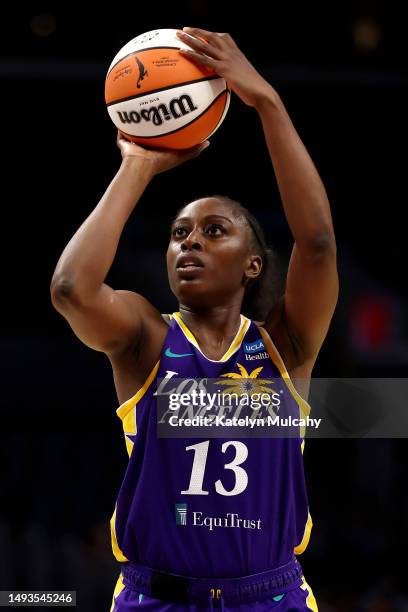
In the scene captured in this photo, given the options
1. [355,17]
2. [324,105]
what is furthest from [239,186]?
[355,17]

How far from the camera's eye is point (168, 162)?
10.0ft

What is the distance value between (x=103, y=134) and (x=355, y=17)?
8.21ft

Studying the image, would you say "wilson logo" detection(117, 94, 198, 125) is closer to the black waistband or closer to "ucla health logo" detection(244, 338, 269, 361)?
"ucla health logo" detection(244, 338, 269, 361)

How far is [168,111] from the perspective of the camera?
296 centimetres

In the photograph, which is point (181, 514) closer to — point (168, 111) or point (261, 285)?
point (261, 285)

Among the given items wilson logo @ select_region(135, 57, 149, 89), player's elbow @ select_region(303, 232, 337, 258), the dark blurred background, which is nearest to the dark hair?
player's elbow @ select_region(303, 232, 337, 258)

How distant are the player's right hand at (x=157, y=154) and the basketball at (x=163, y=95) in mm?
23

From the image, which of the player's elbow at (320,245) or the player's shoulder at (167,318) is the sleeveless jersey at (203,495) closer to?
the player's shoulder at (167,318)

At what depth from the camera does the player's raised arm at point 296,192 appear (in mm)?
2902

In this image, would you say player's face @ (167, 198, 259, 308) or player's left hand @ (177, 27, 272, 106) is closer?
player's left hand @ (177, 27, 272, 106)

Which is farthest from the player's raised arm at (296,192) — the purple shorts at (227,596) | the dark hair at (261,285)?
the purple shorts at (227,596)

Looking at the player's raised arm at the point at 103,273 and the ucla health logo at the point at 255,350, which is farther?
the ucla health logo at the point at 255,350

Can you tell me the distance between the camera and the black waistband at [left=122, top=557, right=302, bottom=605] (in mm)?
2740

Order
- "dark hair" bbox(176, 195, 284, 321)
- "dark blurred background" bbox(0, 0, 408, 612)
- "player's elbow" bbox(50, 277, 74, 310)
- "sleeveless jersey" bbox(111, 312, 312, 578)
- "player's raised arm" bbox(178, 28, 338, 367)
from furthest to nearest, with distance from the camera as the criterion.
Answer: "dark blurred background" bbox(0, 0, 408, 612) < "dark hair" bbox(176, 195, 284, 321) < "player's raised arm" bbox(178, 28, 338, 367) < "sleeveless jersey" bbox(111, 312, 312, 578) < "player's elbow" bbox(50, 277, 74, 310)
